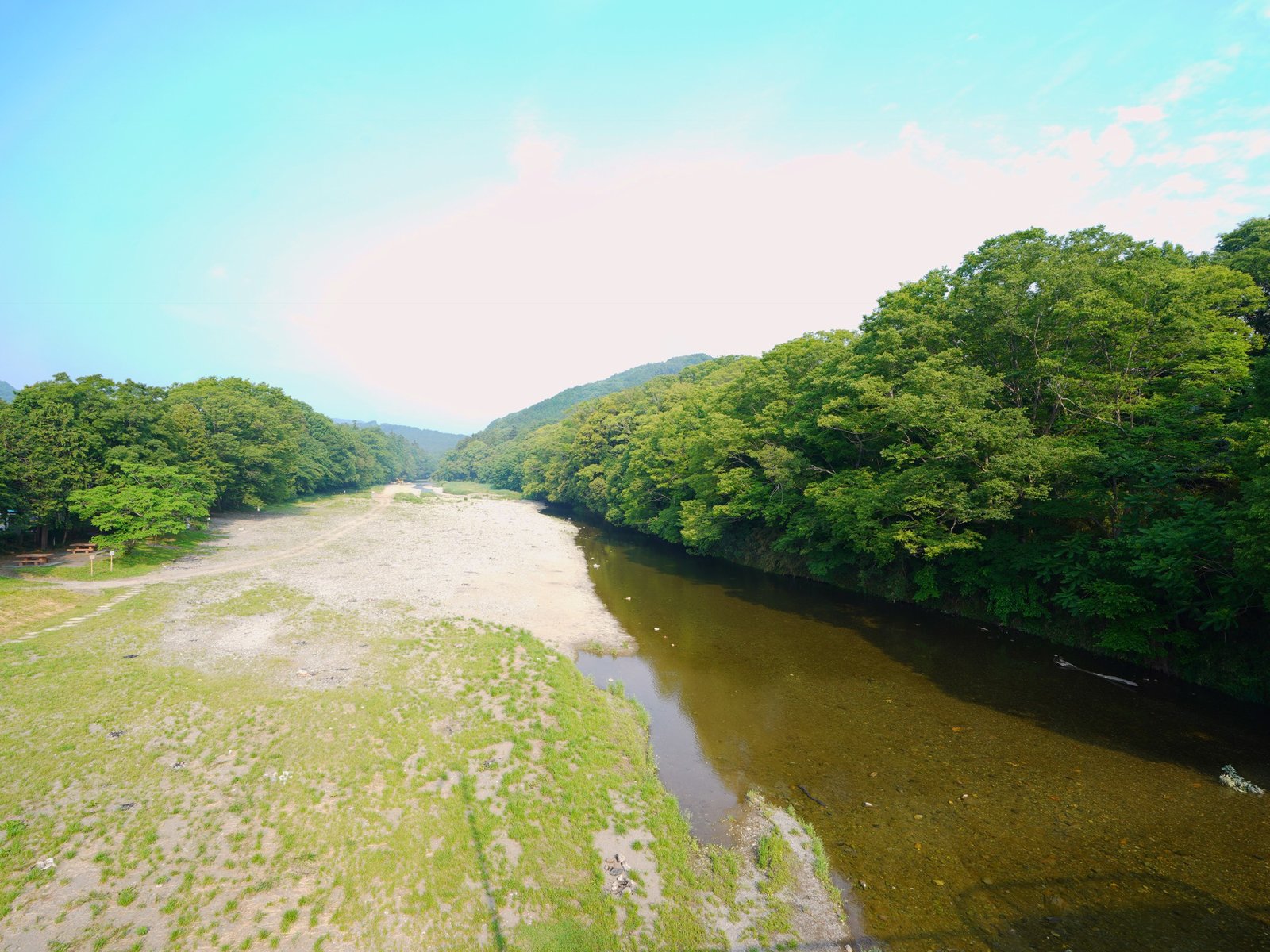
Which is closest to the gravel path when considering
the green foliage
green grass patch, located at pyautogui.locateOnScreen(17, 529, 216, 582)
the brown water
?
green grass patch, located at pyautogui.locateOnScreen(17, 529, 216, 582)

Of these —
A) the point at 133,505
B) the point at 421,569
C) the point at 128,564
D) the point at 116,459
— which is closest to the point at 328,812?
the point at 421,569

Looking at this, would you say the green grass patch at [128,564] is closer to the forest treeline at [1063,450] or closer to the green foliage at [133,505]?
the green foliage at [133,505]

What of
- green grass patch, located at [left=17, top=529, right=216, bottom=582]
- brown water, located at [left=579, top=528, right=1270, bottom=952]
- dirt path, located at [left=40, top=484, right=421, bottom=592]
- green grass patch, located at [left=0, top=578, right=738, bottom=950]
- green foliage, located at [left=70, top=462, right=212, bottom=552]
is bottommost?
brown water, located at [left=579, top=528, right=1270, bottom=952]

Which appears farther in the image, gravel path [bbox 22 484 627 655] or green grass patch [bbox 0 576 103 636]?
gravel path [bbox 22 484 627 655]

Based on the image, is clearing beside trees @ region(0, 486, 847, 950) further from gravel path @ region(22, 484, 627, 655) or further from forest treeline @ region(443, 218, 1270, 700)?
forest treeline @ region(443, 218, 1270, 700)

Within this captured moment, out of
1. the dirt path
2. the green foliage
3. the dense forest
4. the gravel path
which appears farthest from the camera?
the green foliage

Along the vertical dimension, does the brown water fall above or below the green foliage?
below

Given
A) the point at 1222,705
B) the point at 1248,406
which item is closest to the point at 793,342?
the point at 1248,406

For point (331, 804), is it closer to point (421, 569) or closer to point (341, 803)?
point (341, 803)
